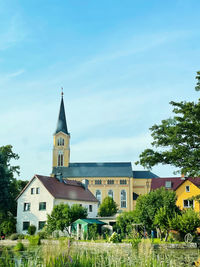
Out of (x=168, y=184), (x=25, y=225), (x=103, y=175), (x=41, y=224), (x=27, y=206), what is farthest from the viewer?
(x=103, y=175)

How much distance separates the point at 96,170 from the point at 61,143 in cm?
1444

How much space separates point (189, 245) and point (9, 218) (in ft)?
81.6

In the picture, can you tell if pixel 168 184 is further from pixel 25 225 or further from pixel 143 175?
pixel 143 175

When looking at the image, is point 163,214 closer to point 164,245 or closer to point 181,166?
point 164,245

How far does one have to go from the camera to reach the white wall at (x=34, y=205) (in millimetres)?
45750

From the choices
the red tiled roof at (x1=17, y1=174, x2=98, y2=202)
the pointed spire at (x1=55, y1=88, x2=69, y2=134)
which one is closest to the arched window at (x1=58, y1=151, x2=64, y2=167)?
the pointed spire at (x1=55, y1=88, x2=69, y2=134)

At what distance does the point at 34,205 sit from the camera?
4697cm

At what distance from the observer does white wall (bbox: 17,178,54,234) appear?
45.8 metres

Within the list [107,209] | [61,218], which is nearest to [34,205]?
[61,218]

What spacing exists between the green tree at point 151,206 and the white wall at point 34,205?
14.1m

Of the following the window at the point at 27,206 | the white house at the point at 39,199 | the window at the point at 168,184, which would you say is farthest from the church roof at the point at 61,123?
the window at the point at 27,206

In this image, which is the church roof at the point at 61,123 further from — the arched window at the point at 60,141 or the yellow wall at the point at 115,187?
the yellow wall at the point at 115,187

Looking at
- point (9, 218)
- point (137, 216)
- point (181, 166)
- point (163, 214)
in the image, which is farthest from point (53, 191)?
point (181, 166)

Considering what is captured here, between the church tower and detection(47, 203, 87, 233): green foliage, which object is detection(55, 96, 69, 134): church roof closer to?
the church tower
